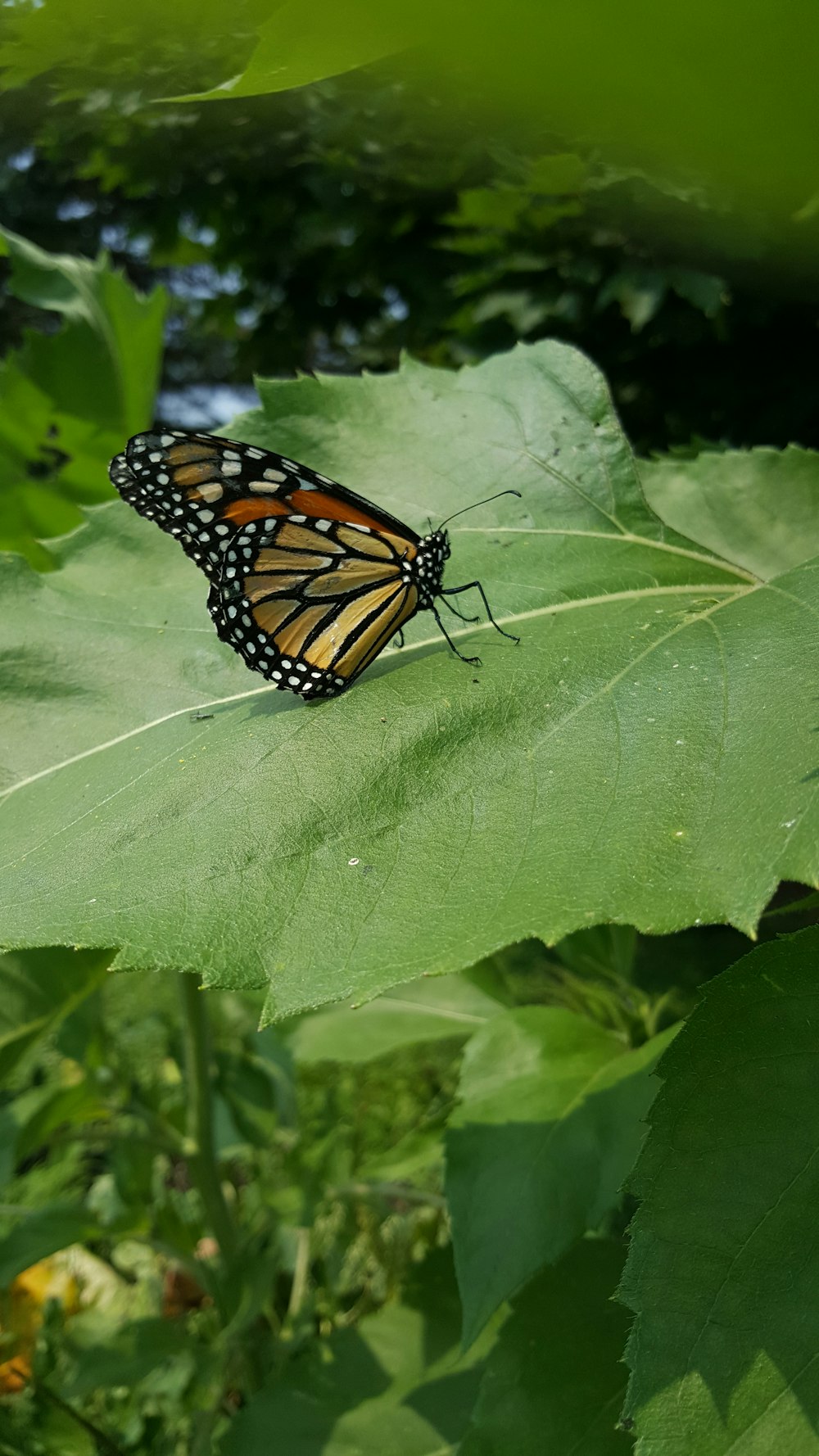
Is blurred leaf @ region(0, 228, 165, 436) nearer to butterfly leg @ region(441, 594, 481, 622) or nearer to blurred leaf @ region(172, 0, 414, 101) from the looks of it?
butterfly leg @ region(441, 594, 481, 622)

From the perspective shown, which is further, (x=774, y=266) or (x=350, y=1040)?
(x=350, y=1040)

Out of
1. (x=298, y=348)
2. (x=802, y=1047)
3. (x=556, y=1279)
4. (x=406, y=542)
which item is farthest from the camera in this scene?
(x=298, y=348)

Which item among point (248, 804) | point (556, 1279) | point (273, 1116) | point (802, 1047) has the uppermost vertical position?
point (248, 804)

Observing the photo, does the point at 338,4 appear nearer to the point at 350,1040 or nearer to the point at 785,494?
the point at 785,494

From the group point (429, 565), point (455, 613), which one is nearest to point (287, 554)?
point (429, 565)

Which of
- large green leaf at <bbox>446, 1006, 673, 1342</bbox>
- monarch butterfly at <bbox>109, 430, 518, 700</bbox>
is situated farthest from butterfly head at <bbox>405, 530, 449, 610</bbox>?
large green leaf at <bbox>446, 1006, 673, 1342</bbox>

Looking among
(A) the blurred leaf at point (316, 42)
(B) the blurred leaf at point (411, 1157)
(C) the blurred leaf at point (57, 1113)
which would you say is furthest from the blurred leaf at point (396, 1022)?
(A) the blurred leaf at point (316, 42)

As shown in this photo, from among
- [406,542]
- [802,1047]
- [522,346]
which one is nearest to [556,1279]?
[802,1047]
